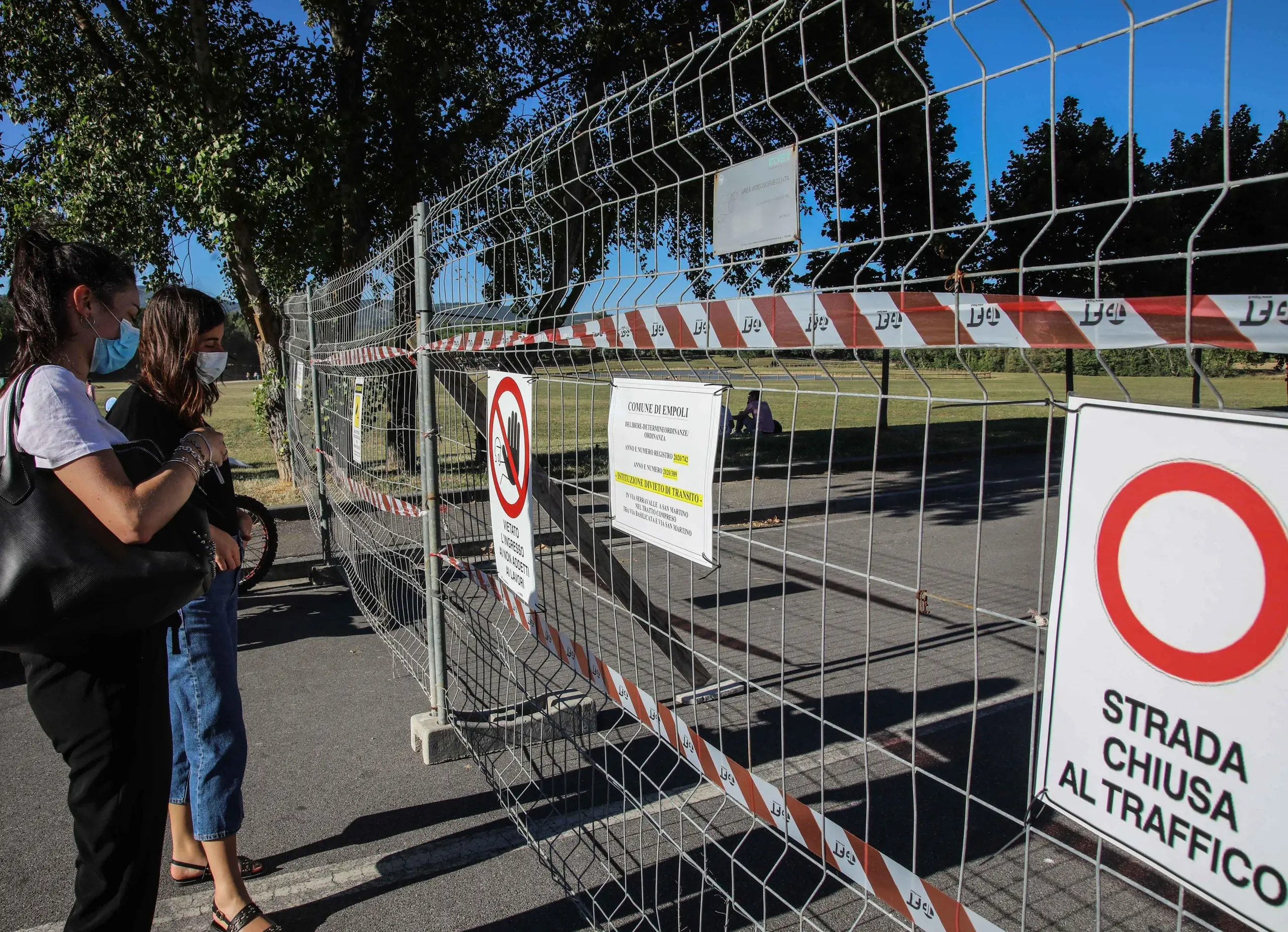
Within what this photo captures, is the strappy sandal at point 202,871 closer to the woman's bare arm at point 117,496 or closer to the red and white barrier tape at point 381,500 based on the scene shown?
the red and white barrier tape at point 381,500

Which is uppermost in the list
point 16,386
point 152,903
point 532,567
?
point 16,386

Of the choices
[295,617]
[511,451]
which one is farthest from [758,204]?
[295,617]

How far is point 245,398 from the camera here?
3534 centimetres

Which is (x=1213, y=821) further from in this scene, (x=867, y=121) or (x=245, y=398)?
(x=245, y=398)

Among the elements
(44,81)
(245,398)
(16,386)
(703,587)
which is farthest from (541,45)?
(245,398)

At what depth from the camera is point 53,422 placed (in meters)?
2.08

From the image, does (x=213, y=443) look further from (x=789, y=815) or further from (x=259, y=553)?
(x=259, y=553)

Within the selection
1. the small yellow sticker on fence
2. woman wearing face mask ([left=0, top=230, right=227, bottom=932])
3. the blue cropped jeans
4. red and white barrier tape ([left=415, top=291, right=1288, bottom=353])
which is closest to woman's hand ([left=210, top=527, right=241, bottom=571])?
the blue cropped jeans

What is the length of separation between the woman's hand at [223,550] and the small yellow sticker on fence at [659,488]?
4.17 feet

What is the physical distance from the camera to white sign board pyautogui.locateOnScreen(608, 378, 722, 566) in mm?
2029

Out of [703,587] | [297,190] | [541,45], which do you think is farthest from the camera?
[541,45]

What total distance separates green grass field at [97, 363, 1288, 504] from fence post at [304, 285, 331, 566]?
1910 millimetres

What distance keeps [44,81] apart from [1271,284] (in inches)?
497

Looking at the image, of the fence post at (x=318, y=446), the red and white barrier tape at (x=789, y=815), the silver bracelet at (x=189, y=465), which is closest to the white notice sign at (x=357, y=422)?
the fence post at (x=318, y=446)
